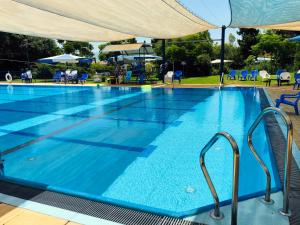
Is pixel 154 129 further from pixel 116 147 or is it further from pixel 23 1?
pixel 23 1

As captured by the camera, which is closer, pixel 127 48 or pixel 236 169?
pixel 236 169

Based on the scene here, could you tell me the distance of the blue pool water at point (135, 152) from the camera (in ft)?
12.4

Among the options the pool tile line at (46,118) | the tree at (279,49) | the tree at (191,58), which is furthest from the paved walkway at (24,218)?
the tree at (279,49)

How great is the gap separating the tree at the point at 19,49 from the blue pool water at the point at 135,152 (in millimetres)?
19570

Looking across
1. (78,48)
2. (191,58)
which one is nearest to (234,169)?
(191,58)

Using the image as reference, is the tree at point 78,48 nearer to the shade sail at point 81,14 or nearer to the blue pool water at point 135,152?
the blue pool water at point 135,152

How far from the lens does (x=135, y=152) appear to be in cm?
539

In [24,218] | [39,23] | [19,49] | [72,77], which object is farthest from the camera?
[19,49]

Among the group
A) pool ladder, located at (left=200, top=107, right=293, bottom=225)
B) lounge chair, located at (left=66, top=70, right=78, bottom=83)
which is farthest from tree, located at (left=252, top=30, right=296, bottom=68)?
pool ladder, located at (left=200, top=107, right=293, bottom=225)

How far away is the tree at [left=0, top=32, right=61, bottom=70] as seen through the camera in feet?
89.3

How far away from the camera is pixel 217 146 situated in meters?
5.52

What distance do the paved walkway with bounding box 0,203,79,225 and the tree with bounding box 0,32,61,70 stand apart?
26.5m

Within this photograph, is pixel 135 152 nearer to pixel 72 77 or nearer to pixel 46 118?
pixel 46 118

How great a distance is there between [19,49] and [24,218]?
29.4 meters
